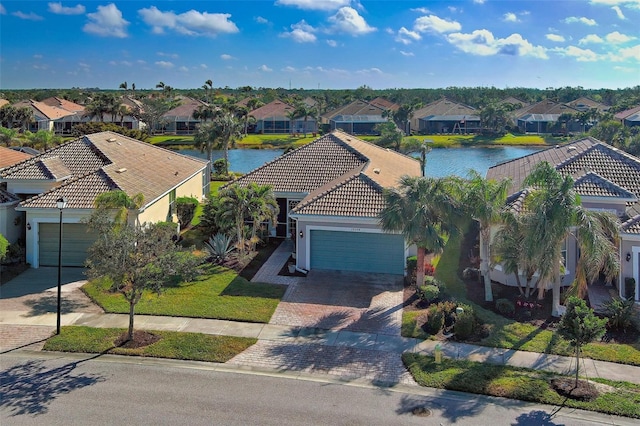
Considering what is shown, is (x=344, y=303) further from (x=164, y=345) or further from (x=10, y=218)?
(x=10, y=218)

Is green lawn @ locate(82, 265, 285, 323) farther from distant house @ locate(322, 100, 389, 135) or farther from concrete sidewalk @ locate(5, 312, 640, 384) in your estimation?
distant house @ locate(322, 100, 389, 135)

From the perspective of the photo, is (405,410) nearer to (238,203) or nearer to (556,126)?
(238,203)

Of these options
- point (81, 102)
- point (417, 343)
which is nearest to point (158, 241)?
point (417, 343)

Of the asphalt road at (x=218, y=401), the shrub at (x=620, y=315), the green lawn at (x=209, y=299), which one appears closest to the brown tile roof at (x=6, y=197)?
the green lawn at (x=209, y=299)

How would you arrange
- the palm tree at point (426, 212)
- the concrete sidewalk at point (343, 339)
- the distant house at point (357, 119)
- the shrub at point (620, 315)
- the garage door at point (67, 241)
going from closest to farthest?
the concrete sidewalk at point (343, 339) < the shrub at point (620, 315) < the palm tree at point (426, 212) < the garage door at point (67, 241) < the distant house at point (357, 119)

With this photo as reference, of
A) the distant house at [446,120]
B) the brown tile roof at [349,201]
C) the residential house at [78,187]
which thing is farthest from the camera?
the distant house at [446,120]

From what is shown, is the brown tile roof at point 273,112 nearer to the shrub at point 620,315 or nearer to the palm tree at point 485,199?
the palm tree at point 485,199

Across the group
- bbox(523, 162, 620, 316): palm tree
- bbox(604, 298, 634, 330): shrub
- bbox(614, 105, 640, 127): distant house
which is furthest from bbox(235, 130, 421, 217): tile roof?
bbox(614, 105, 640, 127): distant house
